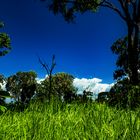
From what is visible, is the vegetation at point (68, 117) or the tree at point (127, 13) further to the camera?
the tree at point (127, 13)

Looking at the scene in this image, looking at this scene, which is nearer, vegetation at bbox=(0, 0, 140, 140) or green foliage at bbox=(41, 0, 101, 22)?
vegetation at bbox=(0, 0, 140, 140)

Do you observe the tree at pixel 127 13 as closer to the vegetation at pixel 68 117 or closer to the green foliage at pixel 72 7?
the green foliage at pixel 72 7

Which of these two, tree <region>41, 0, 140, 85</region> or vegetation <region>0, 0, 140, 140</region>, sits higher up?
tree <region>41, 0, 140, 85</region>

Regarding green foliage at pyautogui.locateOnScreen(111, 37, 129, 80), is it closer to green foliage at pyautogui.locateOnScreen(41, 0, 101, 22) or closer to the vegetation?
green foliage at pyautogui.locateOnScreen(41, 0, 101, 22)

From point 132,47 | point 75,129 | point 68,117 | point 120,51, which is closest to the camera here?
point 75,129

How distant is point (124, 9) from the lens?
2739 centimetres

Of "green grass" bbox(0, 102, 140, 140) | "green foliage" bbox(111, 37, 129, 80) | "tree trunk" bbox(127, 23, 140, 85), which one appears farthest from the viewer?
"green foliage" bbox(111, 37, 129, 80)

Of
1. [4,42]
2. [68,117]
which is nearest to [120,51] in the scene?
[4,42]

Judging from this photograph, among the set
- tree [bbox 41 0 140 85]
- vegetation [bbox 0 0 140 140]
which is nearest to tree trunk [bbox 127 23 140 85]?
tree [bbox 41 0 140 85]

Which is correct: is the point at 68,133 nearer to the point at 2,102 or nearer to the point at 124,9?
the point at 2,102

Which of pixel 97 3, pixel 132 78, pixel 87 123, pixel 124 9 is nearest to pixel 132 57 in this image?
pixel 132 78

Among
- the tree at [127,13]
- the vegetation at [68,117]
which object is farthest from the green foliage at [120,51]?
the vegetation at [68,117]

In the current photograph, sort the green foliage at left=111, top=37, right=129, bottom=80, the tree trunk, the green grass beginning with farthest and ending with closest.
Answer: the green foliage at left=111, top=37, right=129, bottom=80
the tree trunk
the green grass

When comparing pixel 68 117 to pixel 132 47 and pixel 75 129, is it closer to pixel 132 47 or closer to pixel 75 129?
pixel 75 129
